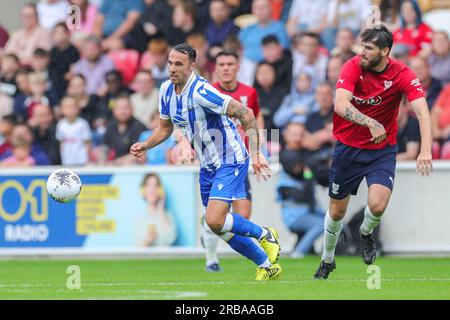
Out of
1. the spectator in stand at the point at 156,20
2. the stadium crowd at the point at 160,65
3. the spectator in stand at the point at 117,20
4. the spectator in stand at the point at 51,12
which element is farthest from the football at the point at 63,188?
the spectator in stand at the point at 51,12

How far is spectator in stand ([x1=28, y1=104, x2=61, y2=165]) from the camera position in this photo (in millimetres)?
18362

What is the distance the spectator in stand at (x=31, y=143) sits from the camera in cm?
1794

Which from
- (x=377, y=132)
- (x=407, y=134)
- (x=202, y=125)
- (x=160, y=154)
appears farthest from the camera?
(x=160, y=154)

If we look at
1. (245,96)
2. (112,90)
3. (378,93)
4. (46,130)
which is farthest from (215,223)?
(112,90)

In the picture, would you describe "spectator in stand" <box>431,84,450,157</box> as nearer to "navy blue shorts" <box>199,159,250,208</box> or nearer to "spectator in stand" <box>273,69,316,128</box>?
"spectator in stand" <box>273,69,316,128</box>

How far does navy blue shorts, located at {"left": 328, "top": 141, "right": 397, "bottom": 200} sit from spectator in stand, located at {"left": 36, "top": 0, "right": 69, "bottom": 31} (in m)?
10.0

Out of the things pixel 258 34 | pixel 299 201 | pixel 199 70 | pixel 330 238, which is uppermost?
pixel 258 34

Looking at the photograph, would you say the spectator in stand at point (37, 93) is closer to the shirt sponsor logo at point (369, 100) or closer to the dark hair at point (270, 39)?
the dark hair at point (270, 39)

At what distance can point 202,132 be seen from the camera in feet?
37.2

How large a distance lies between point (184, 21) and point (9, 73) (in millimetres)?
3477

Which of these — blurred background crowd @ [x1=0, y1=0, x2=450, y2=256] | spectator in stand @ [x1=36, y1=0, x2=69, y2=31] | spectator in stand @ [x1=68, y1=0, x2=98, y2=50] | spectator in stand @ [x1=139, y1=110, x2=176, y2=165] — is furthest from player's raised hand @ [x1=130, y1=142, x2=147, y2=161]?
spectator in stand @ [x1=36, y1=0, x2=69, y2=31]

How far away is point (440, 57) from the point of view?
55.6ft

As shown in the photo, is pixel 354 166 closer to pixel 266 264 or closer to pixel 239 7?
pixel 266 264
